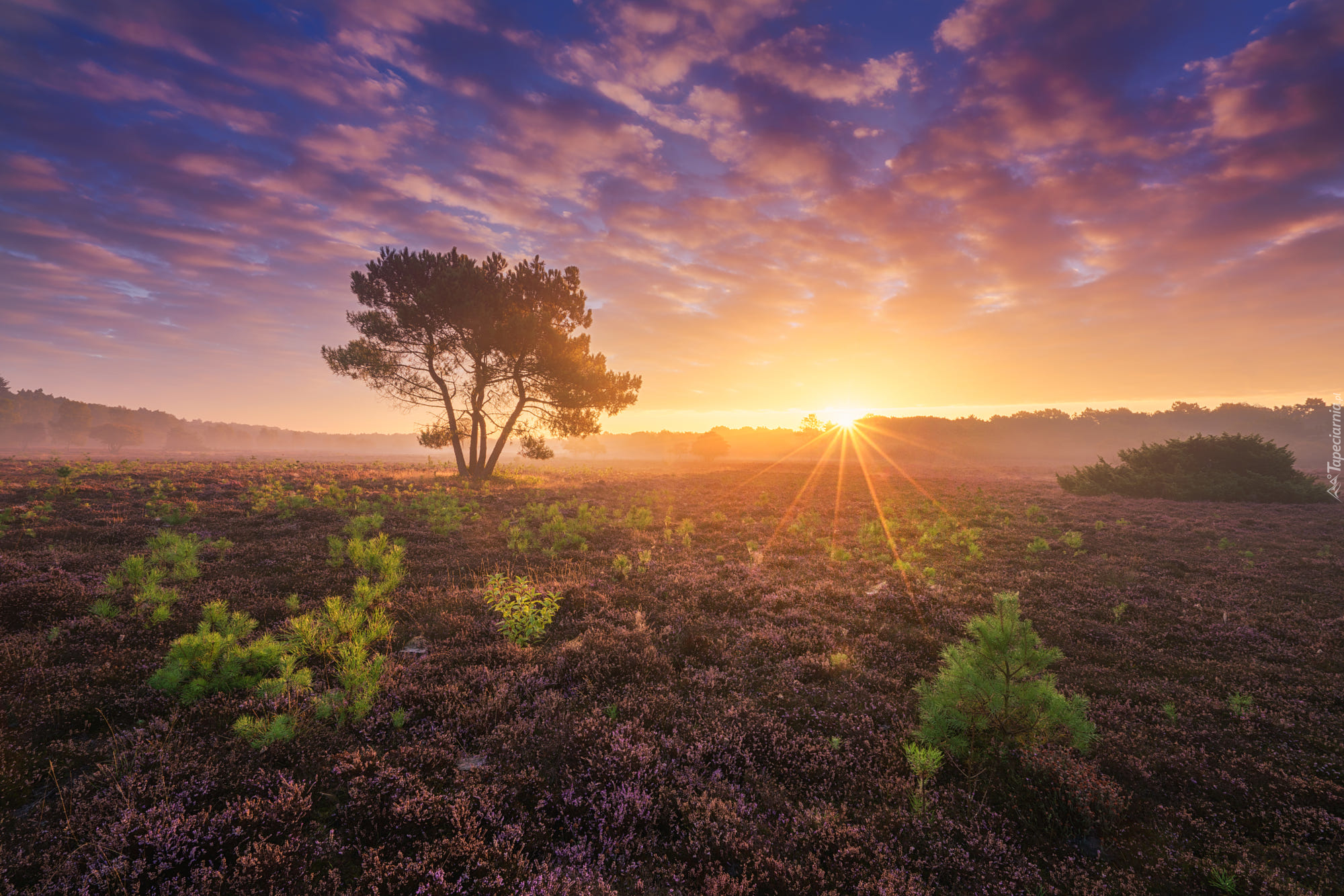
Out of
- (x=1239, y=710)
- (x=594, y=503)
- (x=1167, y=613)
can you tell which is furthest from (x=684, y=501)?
(x=1239, y=710)

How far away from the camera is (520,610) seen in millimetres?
7102

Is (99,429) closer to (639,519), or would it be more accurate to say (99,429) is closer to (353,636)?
(639,519)

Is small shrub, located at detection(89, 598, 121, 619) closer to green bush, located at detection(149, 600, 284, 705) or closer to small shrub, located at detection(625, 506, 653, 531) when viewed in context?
green bush, located at detection(149, 600, 284, 705)

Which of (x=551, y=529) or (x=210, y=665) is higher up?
(x=210, y=665)

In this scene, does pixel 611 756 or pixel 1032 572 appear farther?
pixel 1032 572

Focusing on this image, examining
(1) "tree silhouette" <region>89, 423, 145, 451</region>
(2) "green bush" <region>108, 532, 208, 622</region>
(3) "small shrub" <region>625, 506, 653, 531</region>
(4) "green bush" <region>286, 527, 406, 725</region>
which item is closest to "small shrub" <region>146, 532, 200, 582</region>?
(2) "green bush" <region>108, 532, 208, 622</region>

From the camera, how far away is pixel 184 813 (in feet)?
10.8

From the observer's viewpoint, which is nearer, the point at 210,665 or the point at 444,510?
the point at 210,665

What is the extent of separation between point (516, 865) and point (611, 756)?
1262mm

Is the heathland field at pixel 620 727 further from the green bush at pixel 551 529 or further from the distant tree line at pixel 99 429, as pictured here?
the distant tree line at pixel 99 429

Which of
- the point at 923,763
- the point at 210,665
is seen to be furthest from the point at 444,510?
the point at 923,763

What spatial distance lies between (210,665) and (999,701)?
851cm

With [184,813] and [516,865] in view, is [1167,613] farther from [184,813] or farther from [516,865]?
[184,813]

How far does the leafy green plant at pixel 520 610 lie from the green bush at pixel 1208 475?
32.5 metres
